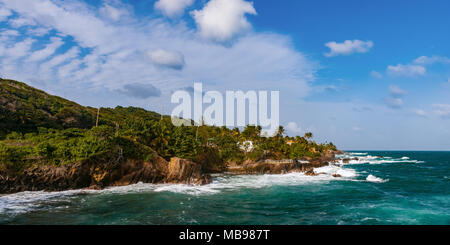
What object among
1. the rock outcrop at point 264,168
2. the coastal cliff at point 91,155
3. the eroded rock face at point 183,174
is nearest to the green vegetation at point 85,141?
the coastal cliff at point 91,155

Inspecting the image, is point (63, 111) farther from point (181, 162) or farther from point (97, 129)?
point (181, 162)

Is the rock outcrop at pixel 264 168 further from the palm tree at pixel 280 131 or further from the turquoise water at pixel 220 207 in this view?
the palm tree at pixel 280 131

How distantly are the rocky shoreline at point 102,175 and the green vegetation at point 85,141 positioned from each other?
0.88m

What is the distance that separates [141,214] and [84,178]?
531 inches

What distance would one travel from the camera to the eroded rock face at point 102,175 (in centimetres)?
2516

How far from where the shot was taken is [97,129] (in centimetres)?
3105

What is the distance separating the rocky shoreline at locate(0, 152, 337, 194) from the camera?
82.5ft

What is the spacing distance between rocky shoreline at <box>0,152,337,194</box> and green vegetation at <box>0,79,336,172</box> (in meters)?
0.88

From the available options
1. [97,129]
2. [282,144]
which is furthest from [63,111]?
[282,144]

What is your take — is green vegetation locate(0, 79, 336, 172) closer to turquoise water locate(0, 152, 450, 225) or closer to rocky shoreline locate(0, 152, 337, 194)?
rocky shoreline locate(0, 152, 337, 194)

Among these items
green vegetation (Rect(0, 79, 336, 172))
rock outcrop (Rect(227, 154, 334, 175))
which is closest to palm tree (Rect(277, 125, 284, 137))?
green vegetation (Rect(0, 79, 336, 172))

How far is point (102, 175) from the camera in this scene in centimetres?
2948

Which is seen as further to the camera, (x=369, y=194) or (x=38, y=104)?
(x=38, y=104)

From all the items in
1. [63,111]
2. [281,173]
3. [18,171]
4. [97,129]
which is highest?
[63,111]
